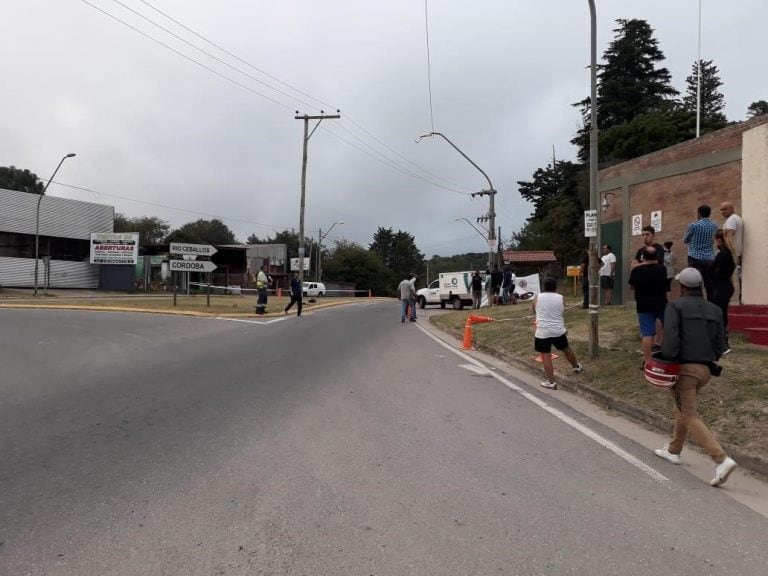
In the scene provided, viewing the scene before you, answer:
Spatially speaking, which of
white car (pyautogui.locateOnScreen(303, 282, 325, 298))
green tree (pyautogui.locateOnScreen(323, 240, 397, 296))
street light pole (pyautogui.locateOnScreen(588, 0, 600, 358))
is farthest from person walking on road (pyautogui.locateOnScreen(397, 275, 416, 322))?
green tree (pyautogui.locateOnScreen(323, 240, 397, 296))

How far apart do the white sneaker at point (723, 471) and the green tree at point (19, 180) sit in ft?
290

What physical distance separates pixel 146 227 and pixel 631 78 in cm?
7076

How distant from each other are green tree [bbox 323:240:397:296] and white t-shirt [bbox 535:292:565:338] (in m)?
77.3

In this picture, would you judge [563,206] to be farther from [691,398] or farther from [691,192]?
[691,398]

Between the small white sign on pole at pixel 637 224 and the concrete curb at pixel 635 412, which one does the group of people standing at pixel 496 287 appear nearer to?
the small white sign on pole at pixel 637 224

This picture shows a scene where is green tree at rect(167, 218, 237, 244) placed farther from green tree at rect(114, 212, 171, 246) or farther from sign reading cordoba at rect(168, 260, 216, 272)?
sign reading cordoba at rect(168, 260, 216, 272)

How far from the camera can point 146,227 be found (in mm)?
90250

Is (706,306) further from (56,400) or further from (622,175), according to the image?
(622,175)

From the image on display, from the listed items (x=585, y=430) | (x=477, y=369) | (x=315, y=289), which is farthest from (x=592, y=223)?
(x=315, y=289)

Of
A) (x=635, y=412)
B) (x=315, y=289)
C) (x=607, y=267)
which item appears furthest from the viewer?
(x=315, y=289)

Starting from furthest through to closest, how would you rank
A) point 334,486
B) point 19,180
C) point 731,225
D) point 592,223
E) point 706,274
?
point 19,180 → point 592,223 → point 731,225 → point 706,274 → point 334,486

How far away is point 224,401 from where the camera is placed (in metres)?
7.42

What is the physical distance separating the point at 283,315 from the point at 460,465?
60.1ft

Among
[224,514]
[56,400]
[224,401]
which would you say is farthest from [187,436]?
[56,400]
